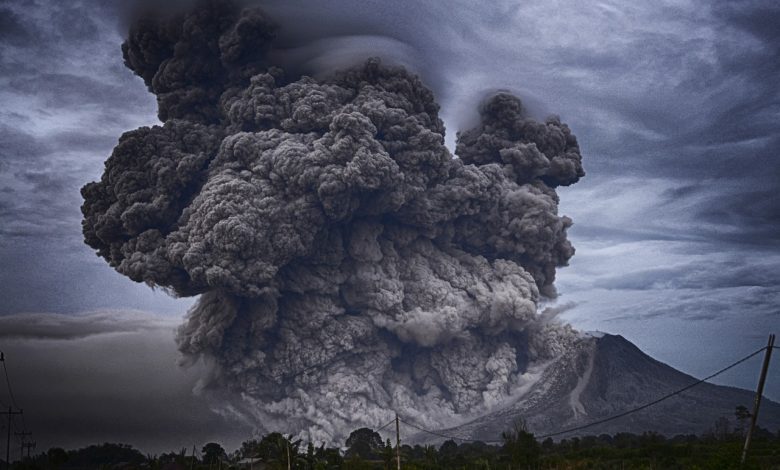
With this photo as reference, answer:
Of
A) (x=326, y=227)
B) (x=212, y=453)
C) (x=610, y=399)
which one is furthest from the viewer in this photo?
(x=610, y=399)

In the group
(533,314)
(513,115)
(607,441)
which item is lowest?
(607,441)

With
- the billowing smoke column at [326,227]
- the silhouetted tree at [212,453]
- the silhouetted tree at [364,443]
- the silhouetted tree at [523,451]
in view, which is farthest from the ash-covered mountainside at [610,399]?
the silhouetted tree at [523,451]

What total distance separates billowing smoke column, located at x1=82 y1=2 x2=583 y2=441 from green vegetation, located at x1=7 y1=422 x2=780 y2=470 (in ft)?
16.1

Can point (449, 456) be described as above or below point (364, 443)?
below

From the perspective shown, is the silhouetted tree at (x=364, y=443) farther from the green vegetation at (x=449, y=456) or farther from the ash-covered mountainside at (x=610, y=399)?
the ash-covered mountainside at (x=610, y=399)

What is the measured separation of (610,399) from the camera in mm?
89375

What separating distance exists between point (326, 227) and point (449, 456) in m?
17.4

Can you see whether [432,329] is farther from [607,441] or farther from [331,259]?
[607,441]

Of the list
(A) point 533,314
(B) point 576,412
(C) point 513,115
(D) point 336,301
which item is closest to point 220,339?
(D) point 336,301

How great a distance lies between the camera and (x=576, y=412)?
272 ft

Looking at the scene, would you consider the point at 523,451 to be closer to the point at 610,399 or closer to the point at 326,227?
the point at 326,227

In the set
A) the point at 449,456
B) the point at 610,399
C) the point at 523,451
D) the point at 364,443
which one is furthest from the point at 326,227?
the point at 610,399

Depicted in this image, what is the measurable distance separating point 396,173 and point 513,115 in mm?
14164

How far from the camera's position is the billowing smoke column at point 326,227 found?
5666cm
